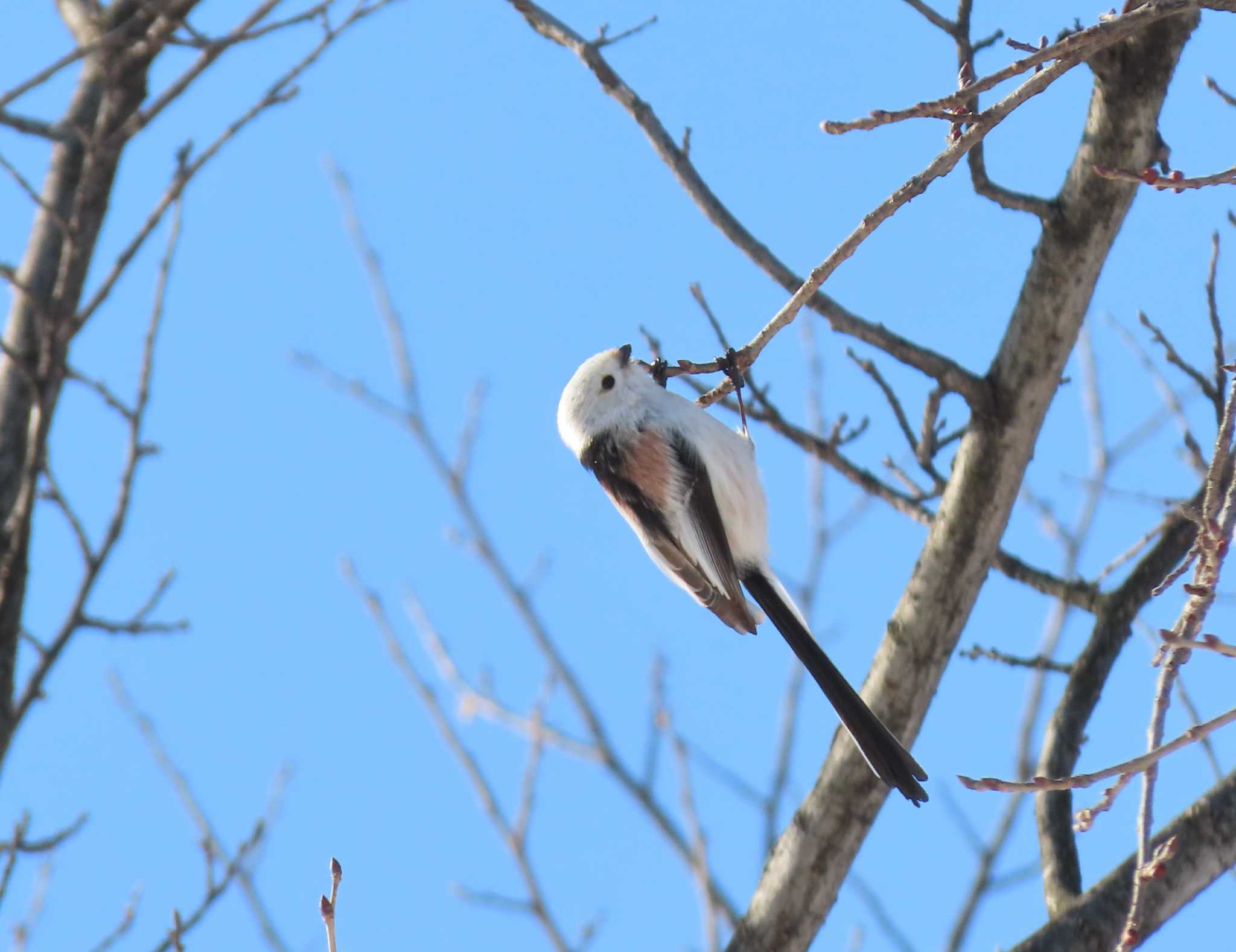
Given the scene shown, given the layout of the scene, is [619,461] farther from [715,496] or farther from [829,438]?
[829,438]

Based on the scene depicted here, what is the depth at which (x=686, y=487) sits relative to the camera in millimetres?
3855

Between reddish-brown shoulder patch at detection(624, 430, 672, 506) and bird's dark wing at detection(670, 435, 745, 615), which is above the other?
reddish-brown shoulder patch at detection(624, 430, 672, 506)

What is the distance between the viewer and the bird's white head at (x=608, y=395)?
403cm

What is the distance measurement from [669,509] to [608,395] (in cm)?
44

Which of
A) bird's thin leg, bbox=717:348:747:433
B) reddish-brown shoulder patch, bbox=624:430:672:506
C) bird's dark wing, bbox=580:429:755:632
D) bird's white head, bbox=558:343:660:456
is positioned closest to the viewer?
bird's thin leg, bbox=717:348:747:433

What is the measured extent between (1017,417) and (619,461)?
47.9 inches

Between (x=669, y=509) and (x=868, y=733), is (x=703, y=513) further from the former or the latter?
(x=868, y=733)

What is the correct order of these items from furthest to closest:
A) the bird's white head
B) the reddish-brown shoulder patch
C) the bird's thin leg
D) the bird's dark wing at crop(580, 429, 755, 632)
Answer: the bird's white head → the reddish-brown shoulder patch → the bird's dark wing at crop(580, 429, 755, 632) → the bird's thin leg

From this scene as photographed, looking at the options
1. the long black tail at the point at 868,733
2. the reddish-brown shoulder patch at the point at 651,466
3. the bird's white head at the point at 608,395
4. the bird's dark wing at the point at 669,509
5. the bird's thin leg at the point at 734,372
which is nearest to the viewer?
the bird's thin leg at the point at 734,372

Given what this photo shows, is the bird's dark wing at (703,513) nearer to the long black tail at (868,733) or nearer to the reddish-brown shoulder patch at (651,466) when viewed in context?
the reddish-brown shoulder patch at (651,466)

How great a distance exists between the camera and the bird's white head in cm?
403

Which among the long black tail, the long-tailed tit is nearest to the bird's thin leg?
the long-tailed tit

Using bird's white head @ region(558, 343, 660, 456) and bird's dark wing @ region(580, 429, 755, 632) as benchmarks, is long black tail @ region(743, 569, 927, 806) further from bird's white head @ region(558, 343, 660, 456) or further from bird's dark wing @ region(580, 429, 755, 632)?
bird's white head @ region(558, 343, 660, 456)

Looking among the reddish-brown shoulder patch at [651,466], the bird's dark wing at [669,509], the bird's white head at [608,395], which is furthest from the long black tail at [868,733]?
the bird's white head at [608,395]
